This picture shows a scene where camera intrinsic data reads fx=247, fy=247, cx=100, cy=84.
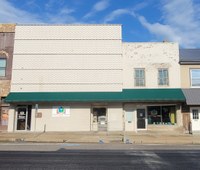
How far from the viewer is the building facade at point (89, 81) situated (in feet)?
77.7

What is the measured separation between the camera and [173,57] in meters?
24.9

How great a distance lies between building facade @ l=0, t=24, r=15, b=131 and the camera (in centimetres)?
2414

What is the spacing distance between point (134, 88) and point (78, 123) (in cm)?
646

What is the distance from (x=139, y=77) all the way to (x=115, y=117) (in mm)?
4668

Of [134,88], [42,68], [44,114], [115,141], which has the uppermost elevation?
[42,68]

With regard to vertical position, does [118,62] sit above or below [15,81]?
above

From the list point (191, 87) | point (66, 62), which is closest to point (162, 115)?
point (191, 87)

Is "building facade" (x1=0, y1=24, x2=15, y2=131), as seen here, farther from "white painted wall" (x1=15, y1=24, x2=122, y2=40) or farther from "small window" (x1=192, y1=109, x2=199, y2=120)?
"small window" (x1=192, y1=109, x2=199, y2=120)

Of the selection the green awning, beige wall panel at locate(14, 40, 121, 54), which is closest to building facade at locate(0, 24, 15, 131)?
beige wall panel at locate(14, 40, 121, 54)

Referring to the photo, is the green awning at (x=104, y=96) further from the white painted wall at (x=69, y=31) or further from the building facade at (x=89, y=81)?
the white painted wall at (x=69, y=31)

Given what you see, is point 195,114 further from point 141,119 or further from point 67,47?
point 67,47

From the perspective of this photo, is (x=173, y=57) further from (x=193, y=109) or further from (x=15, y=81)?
(x=15, y=81)

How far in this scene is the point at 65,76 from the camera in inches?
964

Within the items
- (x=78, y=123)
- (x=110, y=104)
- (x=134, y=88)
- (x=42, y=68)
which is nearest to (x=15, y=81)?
(x=42, y=68)
